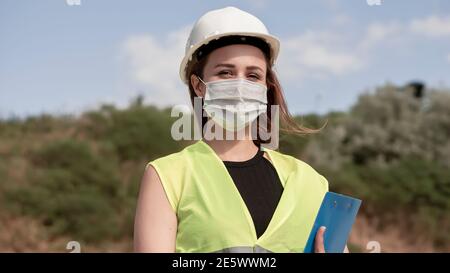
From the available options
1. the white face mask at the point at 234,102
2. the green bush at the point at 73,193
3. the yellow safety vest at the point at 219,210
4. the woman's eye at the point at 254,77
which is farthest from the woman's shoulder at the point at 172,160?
the green bush at the point at 73,193

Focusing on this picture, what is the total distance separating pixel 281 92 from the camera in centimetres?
251

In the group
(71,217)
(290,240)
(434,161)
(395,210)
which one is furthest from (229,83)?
(434,161)

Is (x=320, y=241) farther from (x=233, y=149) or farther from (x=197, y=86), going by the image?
(x=197, y=86)

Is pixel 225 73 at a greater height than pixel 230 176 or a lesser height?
greater

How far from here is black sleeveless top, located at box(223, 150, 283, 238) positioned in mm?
2135

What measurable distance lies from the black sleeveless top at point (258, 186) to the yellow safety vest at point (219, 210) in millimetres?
31

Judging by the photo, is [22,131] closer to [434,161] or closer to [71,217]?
[71,217]

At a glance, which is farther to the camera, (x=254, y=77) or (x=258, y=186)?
(x=254, y=77)

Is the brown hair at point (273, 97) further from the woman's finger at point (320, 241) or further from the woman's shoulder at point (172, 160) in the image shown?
the woman's finger at point (320, 241)

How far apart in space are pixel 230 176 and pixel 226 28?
54cm

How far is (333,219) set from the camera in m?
2.14

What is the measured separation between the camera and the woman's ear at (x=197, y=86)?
2455 mm

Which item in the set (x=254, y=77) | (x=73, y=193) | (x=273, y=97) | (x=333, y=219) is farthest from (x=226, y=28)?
(x=73, y=193)

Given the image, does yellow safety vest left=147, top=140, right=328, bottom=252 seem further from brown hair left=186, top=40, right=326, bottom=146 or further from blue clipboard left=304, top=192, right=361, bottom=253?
brown hair left=186, top=40, right=326, bottom=146
